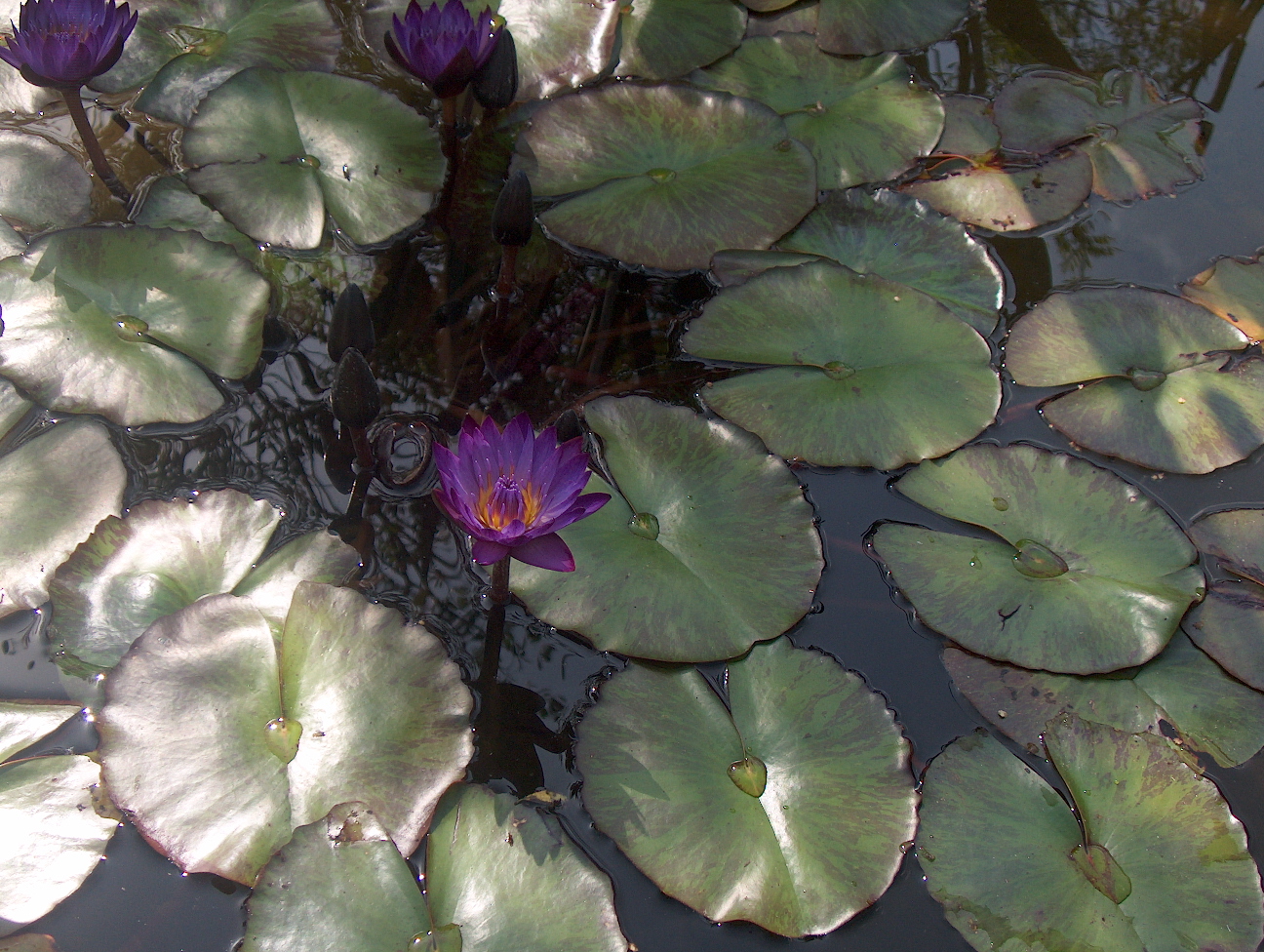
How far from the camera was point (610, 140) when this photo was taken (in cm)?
236

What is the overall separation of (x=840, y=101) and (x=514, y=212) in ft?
4.07

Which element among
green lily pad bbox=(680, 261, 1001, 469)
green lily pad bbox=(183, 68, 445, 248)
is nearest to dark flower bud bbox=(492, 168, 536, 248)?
green lily pad bbox=(183, 68, 445, 248)

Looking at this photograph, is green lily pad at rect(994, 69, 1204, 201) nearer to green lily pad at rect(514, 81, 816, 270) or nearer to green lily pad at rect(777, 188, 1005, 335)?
green lily pad at rect(777, 188, 1005, 335)

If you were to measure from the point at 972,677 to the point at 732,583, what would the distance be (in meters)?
0.50

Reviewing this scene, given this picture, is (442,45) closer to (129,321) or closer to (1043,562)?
(129,321)

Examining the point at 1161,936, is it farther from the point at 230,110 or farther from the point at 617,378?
the point at 230,110

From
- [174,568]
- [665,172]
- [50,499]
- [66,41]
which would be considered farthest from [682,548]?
[66,41]

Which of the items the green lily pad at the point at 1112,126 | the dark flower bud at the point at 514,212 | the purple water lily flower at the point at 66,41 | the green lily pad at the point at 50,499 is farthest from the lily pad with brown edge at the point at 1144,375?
the purple water lily flower at the point at 66,41

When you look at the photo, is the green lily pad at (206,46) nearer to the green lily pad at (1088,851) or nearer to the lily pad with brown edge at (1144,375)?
the lily pad with brown edge at (1144,375)

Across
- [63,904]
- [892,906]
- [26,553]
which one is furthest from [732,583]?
[26,553]

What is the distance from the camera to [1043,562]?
177 centimetres

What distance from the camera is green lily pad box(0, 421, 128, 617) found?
5.32ft

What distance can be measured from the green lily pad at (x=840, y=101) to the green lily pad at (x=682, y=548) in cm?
107

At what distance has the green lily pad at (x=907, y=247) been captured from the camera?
2260 mm
